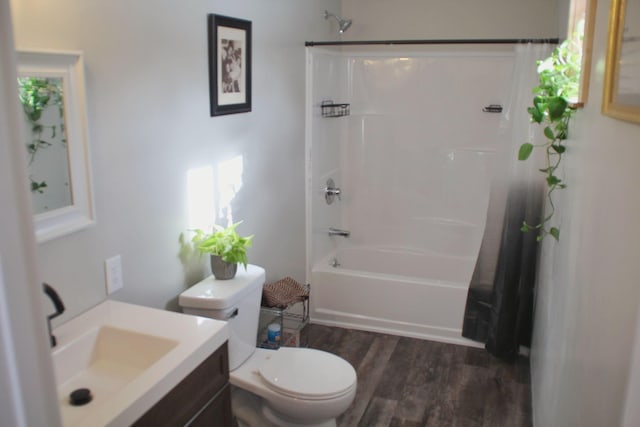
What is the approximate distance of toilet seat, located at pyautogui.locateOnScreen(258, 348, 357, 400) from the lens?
2.33 m

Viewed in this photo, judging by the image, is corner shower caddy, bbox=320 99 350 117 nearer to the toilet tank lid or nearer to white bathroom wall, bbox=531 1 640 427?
the toilet tank lid

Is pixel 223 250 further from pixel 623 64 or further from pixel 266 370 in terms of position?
pixel 623 64

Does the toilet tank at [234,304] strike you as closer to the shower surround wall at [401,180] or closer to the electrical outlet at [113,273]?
the electrical outlet at [113,273]

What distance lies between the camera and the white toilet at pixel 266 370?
2.31 metres

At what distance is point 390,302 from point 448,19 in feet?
6.66

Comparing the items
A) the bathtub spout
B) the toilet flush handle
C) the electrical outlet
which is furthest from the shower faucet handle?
the electrical outlet

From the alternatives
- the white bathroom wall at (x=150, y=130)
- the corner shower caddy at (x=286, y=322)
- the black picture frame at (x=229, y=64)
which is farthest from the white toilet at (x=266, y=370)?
the black picture frame at (x=229, y=64)

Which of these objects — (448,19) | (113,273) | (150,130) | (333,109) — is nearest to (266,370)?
(113,273)

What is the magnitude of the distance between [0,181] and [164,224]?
1.81 meters

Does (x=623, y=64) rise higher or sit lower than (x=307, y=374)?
higher

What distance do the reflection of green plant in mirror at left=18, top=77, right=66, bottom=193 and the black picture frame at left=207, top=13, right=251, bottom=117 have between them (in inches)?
35.2

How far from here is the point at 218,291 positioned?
7.70ft

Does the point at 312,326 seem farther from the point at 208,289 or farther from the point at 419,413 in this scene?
the point at 208,289

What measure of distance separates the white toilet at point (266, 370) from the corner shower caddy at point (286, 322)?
0.39 m
